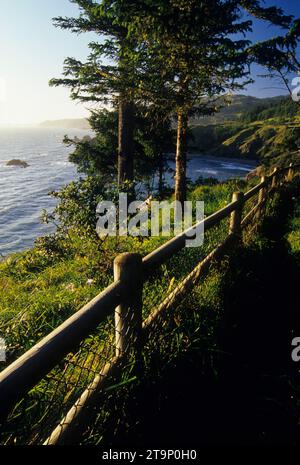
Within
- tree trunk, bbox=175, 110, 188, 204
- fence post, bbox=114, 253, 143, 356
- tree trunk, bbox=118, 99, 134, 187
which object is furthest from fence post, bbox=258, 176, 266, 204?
fence post, bbox=114, 253, 143, 356

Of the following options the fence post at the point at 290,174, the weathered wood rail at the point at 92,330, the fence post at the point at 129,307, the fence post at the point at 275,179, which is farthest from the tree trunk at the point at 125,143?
the fence post at the point at 129,307

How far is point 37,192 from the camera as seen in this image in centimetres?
3503

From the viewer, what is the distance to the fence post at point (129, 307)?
2352 millimetres

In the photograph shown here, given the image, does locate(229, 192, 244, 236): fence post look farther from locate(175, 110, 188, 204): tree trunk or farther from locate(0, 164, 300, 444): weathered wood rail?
locate(175, 110, 188, 204): tree trunk

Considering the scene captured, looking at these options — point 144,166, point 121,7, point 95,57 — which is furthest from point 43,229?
point 121,7

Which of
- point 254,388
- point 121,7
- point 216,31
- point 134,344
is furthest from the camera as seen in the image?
point 216,31

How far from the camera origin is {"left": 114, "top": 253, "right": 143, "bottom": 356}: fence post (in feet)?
7.72

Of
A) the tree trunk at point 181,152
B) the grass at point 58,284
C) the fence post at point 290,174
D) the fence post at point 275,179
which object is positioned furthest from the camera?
the fence post at point 290,174

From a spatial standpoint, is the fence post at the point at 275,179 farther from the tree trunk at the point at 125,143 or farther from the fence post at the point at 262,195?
the tree trunk at the point at 125,143

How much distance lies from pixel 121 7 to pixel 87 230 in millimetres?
5978

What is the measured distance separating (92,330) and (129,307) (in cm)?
58

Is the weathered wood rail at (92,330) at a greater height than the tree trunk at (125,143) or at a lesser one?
lesser

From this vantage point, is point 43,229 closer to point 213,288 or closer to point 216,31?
point 216,31
